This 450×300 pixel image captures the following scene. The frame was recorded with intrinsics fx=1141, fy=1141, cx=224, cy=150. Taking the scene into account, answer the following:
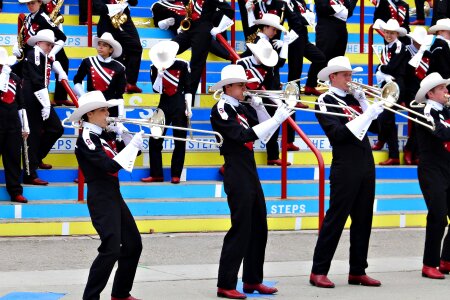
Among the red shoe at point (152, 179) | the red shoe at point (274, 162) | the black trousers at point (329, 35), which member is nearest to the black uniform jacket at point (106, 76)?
the red shoe at point (152, 179)

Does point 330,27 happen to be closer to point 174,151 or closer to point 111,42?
point 174,151

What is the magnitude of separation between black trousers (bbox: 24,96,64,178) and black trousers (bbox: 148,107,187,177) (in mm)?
1159

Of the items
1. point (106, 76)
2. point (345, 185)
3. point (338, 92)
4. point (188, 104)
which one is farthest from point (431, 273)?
point (106, 76)

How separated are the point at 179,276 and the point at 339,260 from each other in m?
2.07

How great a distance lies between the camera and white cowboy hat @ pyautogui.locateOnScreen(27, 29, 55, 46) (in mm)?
14047

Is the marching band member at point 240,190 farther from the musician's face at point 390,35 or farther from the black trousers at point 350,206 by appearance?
the musician's face at point 390,35

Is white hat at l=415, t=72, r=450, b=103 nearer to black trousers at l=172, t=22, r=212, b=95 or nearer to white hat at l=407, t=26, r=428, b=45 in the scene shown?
black trousers at l=172, t=22, r=212, b=95

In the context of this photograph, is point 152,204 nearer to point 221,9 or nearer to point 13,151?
point 13,151

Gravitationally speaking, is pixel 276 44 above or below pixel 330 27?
below

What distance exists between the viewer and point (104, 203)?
9.12 metres

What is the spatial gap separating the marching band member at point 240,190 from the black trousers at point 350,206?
2.12 ft

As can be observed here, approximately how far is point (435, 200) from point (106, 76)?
15.8 feet

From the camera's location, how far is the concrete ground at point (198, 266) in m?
10.0

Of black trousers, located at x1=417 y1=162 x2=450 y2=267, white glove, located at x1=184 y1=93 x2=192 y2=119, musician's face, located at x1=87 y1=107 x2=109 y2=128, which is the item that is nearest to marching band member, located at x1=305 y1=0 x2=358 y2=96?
white glove, located at x1=184 y1=93 x2=192 y2=119
